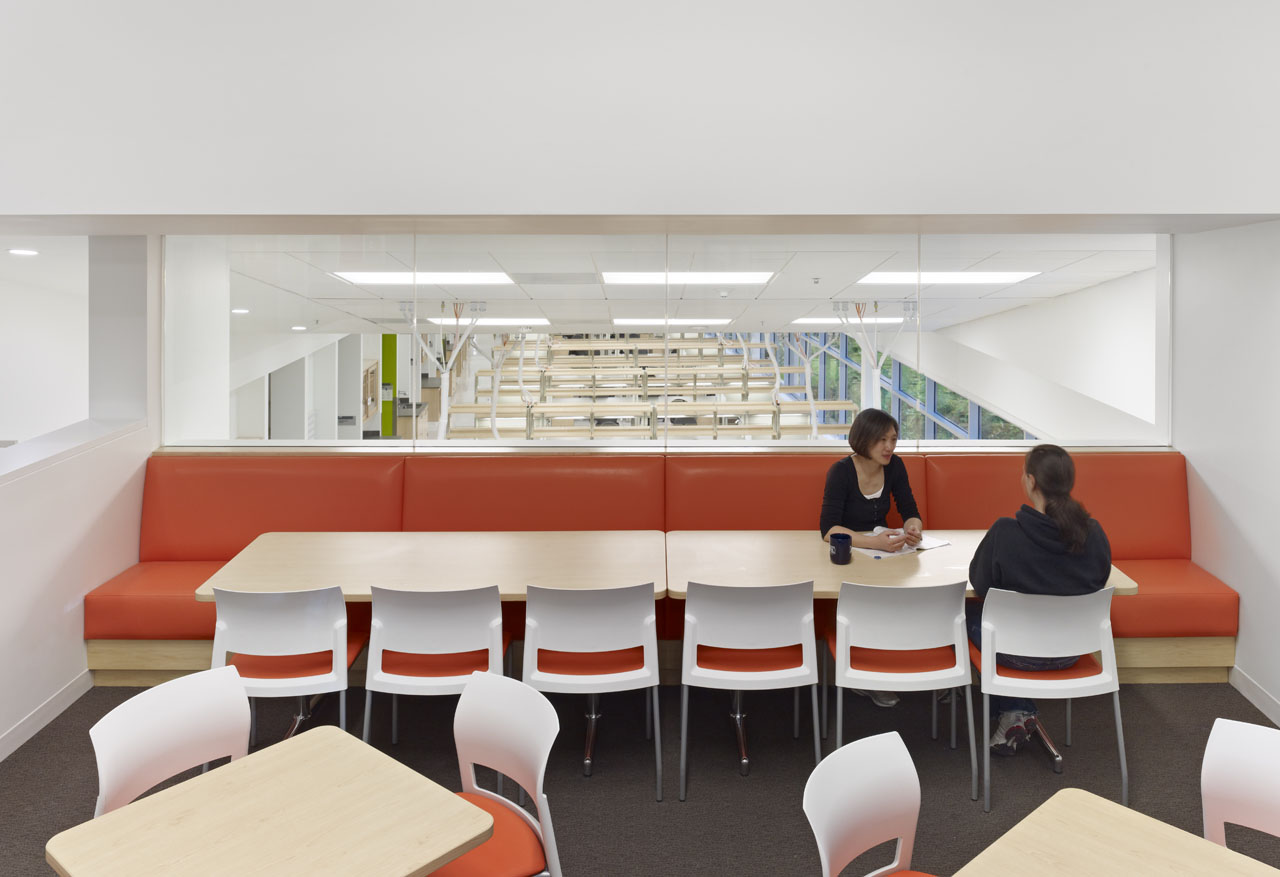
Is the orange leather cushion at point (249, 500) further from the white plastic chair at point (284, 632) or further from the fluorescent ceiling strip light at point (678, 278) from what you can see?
the fluorescent ceiling strip light at point (678, 278)

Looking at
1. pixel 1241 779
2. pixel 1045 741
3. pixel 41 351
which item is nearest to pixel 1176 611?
pixel 1045 741

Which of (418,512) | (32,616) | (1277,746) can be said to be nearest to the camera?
(1277,746)

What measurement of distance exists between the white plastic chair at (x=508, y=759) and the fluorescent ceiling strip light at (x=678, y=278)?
9.53 ft

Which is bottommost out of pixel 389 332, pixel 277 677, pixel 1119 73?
pixel 277 677

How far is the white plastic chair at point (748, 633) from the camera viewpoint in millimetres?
2686

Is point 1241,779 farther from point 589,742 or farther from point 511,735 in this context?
point 589,742

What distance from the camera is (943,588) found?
266 cm

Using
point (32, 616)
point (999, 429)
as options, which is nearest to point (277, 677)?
point (32, 616)

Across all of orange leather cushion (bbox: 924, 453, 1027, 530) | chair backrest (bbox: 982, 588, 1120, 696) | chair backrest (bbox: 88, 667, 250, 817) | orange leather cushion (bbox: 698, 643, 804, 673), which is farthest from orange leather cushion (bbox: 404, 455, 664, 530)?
chair backrest (bbox: 88, 667, 250, 817)

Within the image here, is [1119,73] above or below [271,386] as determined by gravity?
above

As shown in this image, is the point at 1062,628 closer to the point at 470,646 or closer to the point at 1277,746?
the point at 1277,746

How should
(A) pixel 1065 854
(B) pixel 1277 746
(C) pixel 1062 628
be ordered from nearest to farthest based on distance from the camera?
(A) pixel 1065 854 < (B) pixel 1277 746 < (C) pixel 1062 628

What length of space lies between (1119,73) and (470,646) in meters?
3.68

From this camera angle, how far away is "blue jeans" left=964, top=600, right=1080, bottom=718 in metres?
2.83
